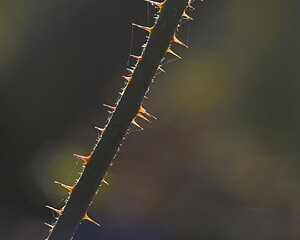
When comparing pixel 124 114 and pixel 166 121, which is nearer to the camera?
pixel 124 114

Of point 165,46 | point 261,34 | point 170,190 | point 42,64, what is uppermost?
point 261,34

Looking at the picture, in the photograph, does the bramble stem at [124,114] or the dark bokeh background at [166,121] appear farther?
the dark bokeh background at [166,121]

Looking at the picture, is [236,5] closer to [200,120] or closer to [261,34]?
[261,34]

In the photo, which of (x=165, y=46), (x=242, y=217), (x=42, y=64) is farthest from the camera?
(x=42, y=64)

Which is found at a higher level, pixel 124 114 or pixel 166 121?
pixel 166 121

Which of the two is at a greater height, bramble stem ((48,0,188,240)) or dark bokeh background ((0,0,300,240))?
dark bokeh background ((0,0,300,240))

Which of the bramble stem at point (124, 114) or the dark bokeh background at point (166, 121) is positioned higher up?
the dark bokeh background at point (166, 121)

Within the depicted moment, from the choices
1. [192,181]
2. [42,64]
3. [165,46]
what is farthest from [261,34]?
[165,46]

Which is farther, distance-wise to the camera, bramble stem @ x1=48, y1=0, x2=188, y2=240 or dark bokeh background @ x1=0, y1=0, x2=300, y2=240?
dark bokeh background @ x1=0, y1=0, x2=300, y2=240
